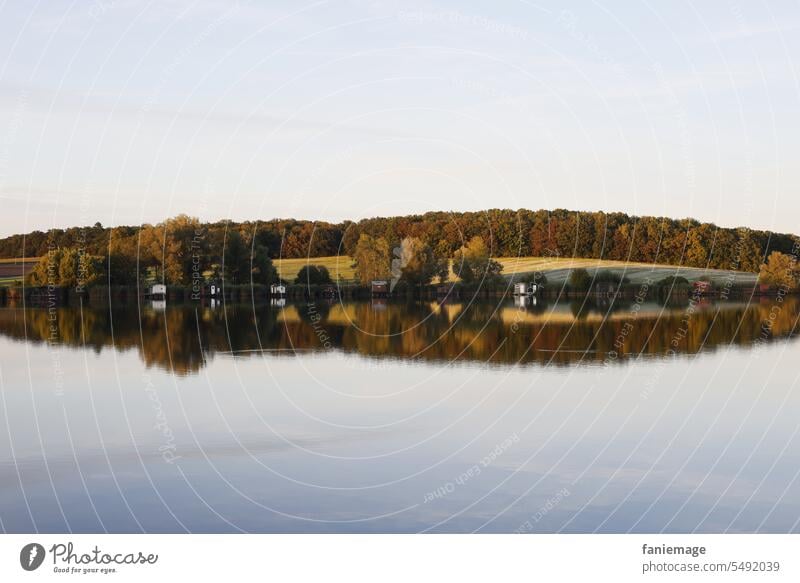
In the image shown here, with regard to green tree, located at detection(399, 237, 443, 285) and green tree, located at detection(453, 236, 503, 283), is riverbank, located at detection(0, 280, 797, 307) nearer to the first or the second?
green tree, located at detection(399, 237, 443, 285)

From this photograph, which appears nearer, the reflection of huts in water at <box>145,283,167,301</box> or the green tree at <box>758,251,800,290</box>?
the reflection of huts in water at <box>145,283,167,301</box>

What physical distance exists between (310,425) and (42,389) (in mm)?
8297

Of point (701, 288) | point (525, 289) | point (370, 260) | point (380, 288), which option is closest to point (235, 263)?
point (370, 260)

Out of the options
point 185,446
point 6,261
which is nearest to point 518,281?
point 6,261

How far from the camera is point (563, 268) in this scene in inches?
4085

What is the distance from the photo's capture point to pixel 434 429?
19.7 metres

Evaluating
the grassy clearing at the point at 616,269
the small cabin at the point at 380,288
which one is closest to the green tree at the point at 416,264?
the small cabin at the point at 380,288

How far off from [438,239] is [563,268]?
14.0m

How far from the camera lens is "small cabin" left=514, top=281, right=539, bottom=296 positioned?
8972 centimetres

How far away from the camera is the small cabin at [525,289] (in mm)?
89725

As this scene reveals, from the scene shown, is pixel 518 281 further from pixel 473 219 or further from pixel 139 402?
pixel 139 402

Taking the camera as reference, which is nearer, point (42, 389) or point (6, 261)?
point (42, 389)

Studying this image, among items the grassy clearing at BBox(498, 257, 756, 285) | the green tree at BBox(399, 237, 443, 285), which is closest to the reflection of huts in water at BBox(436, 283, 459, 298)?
the green tree at BBox(399, 237, 443, 285)

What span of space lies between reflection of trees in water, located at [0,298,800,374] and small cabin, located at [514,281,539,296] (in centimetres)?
2613
